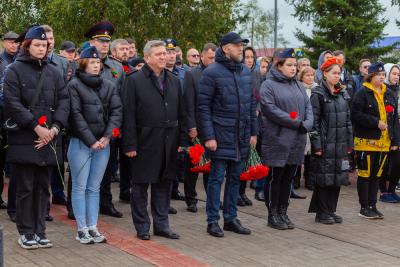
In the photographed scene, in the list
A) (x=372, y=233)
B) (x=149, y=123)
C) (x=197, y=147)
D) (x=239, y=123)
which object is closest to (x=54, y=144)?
(x=149, y=123)

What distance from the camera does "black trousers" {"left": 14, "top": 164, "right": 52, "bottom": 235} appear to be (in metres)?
6.78

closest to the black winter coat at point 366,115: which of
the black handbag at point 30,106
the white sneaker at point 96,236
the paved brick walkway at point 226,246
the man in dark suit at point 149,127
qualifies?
the paved brick walkway at point 226,246

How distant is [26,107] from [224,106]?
83.7 inches

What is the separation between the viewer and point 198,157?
750cm

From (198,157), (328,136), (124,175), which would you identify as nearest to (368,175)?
(328,136)

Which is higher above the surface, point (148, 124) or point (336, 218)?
point (148, 124)

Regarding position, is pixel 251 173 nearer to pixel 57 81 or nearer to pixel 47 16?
pixel 57 81

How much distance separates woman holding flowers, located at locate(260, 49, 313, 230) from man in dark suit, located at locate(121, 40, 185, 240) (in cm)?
115

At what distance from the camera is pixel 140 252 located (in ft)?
22.1

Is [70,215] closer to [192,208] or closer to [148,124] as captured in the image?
[192,208]

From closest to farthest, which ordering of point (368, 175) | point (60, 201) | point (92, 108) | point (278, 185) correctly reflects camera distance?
point (92, 108)
point (278, 185)
point (368, 175)
point (60, 201)

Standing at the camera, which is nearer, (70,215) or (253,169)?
(253,169)

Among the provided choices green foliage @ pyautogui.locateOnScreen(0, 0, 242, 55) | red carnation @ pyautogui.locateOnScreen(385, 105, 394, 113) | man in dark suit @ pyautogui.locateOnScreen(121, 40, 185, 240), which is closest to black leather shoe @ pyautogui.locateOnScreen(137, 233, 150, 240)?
man in dark suit @ pyautogui.locateOnScreen(121, 40, 185, 240)

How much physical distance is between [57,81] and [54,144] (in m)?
0.63
